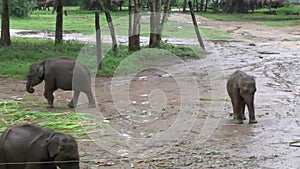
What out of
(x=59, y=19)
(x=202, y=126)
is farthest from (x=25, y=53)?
(x=202, y=126)

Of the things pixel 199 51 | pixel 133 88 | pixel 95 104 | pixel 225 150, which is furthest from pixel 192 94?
pixel 199 51

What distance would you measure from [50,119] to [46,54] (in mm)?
8868

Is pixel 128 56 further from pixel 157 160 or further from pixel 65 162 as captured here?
pixel 65 162

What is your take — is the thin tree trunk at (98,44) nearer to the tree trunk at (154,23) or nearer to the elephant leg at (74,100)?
the elephant leg at (74,100)

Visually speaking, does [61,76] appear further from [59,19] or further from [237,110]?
[59,19]

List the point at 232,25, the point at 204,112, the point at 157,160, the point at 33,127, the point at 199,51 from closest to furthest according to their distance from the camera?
1. the point at 33,127
2. the point at 157,160
3. the point at 204,112
4. the point at 199,51
5. the point at 232,25

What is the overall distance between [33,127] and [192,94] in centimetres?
757

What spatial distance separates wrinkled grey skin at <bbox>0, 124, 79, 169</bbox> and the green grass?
281 cm

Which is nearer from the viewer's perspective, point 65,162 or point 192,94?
point 65,162

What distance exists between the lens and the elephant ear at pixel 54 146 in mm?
5645

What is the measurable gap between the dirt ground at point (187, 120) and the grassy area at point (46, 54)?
97 centimetres

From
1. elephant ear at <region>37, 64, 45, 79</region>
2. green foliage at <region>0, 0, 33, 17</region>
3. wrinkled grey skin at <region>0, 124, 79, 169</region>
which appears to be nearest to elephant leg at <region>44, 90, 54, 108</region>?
elephant ear at <region>37, 64, 45, 79</region>

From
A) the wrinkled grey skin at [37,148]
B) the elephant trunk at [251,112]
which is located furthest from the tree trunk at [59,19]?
the wrinkled grey skin at [37,148]

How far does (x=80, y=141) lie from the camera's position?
8672mm
